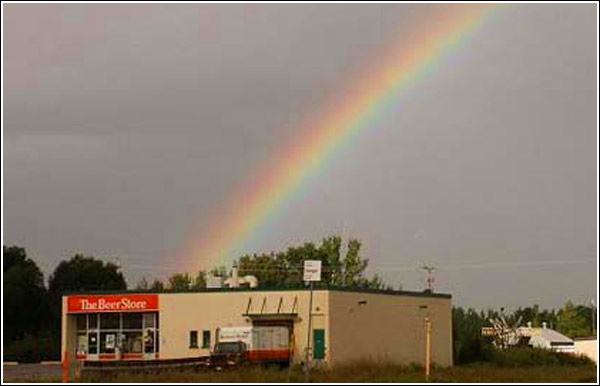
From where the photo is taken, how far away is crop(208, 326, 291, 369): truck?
52781 millimetres

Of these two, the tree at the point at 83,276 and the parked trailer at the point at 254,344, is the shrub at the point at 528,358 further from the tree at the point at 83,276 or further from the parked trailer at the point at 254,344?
the tree at the point at 83,276

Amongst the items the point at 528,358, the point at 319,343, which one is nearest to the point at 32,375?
the point at 319,343

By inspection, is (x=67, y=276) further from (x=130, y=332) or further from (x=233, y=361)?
(x=233, y=361)

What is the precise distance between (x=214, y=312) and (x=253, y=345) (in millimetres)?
5969

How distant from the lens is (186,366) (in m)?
49.7

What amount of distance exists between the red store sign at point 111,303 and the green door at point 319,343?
9.78 meters

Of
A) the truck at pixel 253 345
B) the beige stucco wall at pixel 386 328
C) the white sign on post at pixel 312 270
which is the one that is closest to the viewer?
the white sign on post at pixel 312 270

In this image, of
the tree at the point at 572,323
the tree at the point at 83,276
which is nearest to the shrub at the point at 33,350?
the tree at the point at 83,276

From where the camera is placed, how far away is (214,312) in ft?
200

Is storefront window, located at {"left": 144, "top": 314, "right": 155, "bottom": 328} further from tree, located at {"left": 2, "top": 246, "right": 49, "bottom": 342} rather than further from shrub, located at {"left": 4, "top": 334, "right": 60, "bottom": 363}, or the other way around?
tree, located at {"left": 2, "top": 246, "right": 49, "bottom": 342}

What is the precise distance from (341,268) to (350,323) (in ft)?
177

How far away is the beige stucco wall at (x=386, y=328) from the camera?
59.0m

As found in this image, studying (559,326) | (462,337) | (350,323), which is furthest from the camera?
(559,326)

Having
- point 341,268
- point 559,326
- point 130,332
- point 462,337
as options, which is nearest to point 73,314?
point 130,332
